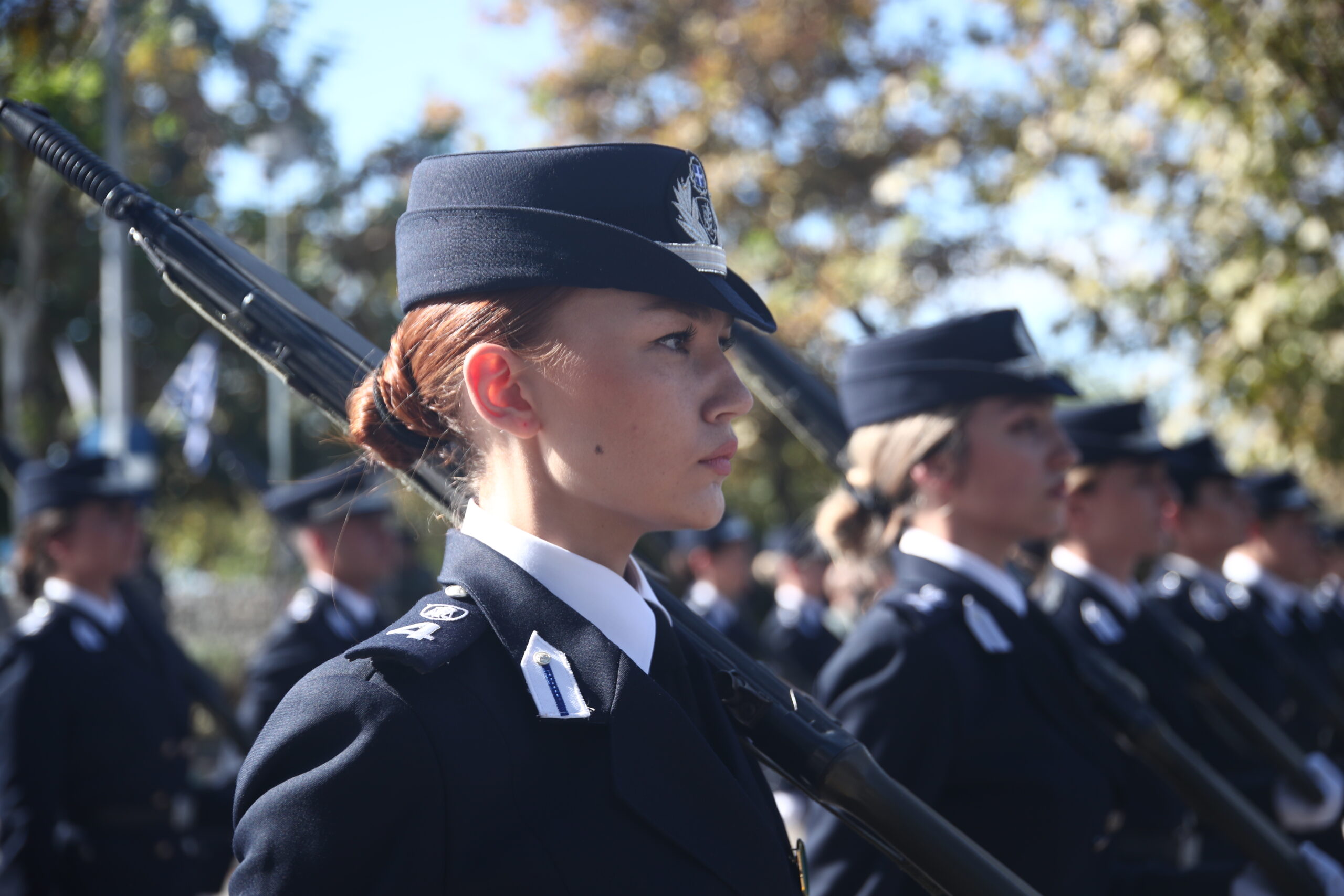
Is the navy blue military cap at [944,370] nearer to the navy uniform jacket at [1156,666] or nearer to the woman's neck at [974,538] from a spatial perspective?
the woman's neck at [974,538]

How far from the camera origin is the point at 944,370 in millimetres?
3344

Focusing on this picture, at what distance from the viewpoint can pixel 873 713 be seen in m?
2.83

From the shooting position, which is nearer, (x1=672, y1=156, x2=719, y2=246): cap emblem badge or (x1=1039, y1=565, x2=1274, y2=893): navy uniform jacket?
(x1=672, y1=156, x2=719, y2=246): cap emblem badge

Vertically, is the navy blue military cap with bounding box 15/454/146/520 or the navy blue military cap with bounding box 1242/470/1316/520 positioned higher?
the navy blue military cap with bounding box 15/454/146/520

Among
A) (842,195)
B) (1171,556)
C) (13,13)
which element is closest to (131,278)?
(842,195)

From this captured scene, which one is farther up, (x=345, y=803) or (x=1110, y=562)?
(x=345, y=803)

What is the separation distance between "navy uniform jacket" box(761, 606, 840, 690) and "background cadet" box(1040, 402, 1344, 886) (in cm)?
656

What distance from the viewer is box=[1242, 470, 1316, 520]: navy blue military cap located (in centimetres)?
751

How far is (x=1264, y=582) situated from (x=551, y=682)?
22.3 ft

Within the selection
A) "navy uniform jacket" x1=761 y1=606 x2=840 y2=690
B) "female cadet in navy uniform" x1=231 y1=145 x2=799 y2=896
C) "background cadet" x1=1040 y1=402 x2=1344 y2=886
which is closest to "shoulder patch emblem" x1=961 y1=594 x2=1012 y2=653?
"background cadet" x1=1040 y1=402 x2=1344 y2=886

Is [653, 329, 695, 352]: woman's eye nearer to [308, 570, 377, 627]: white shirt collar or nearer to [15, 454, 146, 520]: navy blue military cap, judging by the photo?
[15, 454, 146, 520]: navy blue military cap

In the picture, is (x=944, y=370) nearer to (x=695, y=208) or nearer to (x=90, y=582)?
(x=695, y=208)

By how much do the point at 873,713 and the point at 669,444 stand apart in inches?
50.2

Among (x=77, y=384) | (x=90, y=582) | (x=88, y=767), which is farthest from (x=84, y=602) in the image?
(x=77, y=384)
